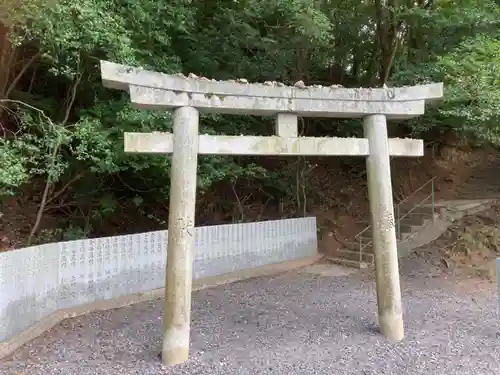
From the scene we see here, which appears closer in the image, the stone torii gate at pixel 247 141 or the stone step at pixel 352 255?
the stone torii gate at pixel 247 141

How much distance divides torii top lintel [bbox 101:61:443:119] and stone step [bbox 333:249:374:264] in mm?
5531

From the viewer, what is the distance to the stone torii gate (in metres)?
4.55

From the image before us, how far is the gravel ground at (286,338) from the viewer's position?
450cm

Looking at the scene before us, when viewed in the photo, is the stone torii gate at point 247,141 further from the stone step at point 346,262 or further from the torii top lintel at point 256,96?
the stone step at point 346,262

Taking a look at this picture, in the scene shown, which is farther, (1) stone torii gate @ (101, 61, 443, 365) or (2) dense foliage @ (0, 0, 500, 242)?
(2) dense foliage @ (0, 0, 500, 242)

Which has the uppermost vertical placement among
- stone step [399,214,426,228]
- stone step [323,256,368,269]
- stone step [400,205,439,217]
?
stone step [400,205,439,217]

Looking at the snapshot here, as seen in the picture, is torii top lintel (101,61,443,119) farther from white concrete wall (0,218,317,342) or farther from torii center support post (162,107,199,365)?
white concrete wall (0,218,317,342)

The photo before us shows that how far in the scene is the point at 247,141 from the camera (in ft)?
16.3

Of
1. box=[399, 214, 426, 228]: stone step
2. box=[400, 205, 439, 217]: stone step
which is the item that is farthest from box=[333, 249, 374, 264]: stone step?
box=[400, 205, 439, 217]: stone step

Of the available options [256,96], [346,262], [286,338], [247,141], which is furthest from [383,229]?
[346,262]

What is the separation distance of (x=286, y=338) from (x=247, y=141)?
2422 millimetres

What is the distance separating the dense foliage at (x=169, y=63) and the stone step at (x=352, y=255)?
2.85 m

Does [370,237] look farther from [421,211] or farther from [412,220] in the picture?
[421,211]

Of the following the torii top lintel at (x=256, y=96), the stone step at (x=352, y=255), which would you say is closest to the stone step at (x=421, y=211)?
the stone step at (x=352, y=255)
